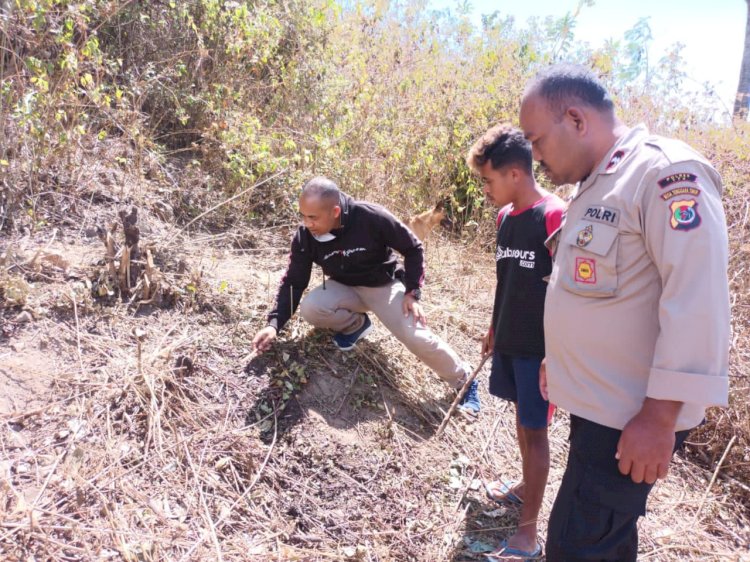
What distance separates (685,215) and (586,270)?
279 millimetres

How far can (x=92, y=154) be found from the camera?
13.4ft

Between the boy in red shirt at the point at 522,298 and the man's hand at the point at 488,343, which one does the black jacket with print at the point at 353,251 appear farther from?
the boy in red shirt at the point at 522,298

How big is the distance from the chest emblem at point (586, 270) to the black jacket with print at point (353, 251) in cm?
173

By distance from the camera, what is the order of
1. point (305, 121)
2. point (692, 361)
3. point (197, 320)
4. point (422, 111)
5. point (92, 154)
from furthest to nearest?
point (422, 111) → point (305, 121) → point (92, 154) → point (197, 320) → point (692, 361)

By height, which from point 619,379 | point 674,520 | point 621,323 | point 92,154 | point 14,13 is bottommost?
point 674,520

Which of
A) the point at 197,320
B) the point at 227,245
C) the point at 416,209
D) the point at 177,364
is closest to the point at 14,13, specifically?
the point at 227,245

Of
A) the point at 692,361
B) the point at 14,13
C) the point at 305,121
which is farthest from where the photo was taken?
the point at 305,121

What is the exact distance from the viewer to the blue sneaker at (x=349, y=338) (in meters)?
3.30

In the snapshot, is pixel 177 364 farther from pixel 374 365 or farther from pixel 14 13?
pixel 14 13

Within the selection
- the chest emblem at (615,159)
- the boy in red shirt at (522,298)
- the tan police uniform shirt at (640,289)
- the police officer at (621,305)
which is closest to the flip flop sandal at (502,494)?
the boy in red shirt at (522,298)

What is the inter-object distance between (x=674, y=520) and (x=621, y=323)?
6.60 feet

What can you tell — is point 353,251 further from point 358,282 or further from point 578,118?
point 578,118

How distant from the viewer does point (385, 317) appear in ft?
10.8

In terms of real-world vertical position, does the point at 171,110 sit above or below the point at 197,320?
above
